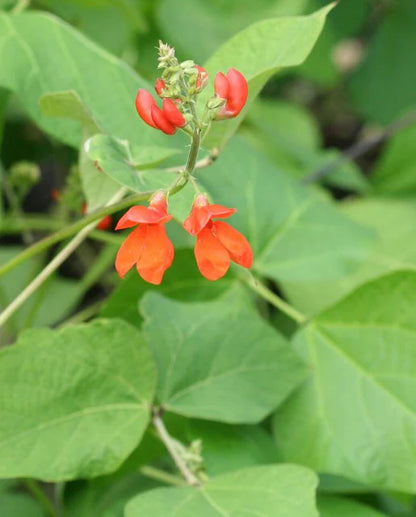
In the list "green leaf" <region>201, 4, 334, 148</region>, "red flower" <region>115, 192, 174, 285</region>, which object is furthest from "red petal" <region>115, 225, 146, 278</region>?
"green leaf" <region>201, 4, 334, 148</region>

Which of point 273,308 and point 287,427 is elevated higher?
point 287,427

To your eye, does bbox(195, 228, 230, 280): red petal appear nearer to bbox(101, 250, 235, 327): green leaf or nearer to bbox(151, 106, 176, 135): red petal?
bbox(151, 106, 176, 135): red petal

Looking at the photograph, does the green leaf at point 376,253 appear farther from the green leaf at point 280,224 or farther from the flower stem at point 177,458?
the flower stem at point 177,458

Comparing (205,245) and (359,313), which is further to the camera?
(359,313)

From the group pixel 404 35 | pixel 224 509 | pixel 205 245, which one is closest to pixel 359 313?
pixel 224 509

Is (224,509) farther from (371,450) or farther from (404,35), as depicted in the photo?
(404,35)

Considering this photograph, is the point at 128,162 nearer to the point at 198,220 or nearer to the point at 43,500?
the point at 198,220
